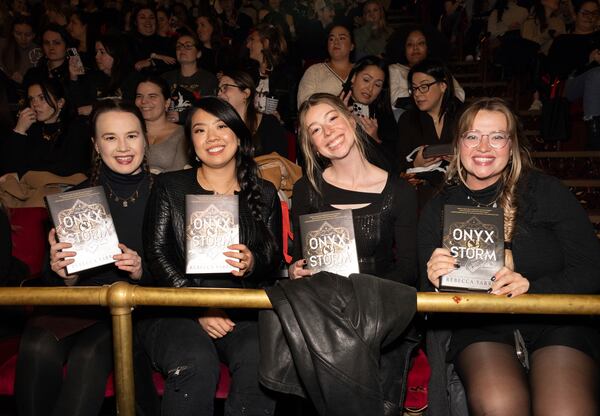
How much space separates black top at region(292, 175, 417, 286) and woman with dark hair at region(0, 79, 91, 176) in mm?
2305

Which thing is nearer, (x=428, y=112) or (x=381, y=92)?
(x=428, y=112)

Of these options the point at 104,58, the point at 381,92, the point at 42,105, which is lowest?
the point at 42,105

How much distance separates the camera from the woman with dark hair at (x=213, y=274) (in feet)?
8.10

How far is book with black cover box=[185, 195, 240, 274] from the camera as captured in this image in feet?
7.82

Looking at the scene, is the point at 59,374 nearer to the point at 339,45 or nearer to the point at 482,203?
the point at 482,203

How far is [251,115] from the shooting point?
14.4 feet

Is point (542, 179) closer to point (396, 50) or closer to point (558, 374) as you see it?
point (558, 374)

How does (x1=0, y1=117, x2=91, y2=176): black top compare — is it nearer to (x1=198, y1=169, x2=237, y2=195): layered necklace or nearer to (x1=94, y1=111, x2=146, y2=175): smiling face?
(x1=94, y1=111, x2=146, y2=175): smiling face

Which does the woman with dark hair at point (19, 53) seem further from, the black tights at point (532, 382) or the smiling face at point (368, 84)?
the black tights at point (532, 382)

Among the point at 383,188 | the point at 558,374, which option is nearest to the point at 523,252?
the point at 558,374

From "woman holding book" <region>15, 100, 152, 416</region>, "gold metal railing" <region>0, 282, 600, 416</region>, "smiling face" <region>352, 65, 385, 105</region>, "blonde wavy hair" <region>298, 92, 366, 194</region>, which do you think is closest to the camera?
"gold metal railing" <region>0, 282, 600, 416</region>

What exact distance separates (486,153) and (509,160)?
0.16 meters

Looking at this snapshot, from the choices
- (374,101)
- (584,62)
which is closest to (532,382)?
(374,101)

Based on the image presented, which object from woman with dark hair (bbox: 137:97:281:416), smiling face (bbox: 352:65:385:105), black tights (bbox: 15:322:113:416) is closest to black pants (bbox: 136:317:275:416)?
woman with dark hair (bbox: 137:97:281:416)
